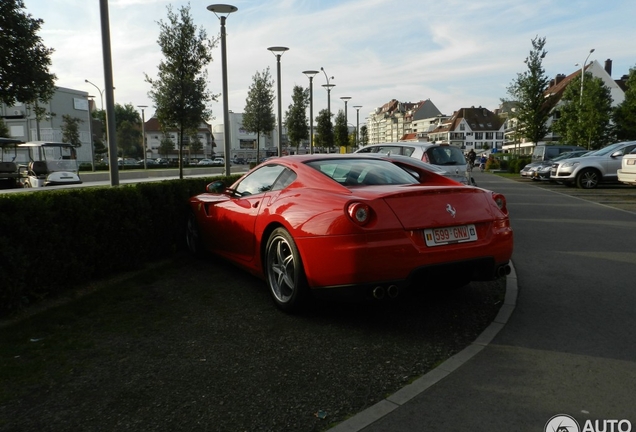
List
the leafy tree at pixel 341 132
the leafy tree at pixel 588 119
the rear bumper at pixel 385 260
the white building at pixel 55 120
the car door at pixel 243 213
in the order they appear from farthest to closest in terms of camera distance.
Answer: the white building at pixel 55 120 → the leafy tree at pixel 341 132 → the leafy tree at pixel 588 119 → the car door at pixel 243 213 → the rear bumper at pixel 385 260

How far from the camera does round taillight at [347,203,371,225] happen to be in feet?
12.9

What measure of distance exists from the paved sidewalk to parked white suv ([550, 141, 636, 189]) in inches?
589

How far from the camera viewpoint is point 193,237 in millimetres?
7172

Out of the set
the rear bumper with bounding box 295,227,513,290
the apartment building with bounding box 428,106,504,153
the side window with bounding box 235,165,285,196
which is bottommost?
the rear bumper with bounding box 295,227,513,290

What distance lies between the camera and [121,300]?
17.1ft

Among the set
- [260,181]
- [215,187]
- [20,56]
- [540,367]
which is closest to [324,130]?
[20,56]

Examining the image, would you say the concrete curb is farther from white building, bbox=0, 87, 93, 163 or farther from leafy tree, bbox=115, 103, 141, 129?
leafy tree, bbox=115, 103, 141, 129

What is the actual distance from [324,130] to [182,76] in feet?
113

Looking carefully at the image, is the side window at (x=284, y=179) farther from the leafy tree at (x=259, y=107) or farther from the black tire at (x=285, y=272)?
the leafy tree at (x=259, y=107)

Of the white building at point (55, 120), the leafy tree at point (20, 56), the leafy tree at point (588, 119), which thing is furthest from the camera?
the white building at point (55, 120)

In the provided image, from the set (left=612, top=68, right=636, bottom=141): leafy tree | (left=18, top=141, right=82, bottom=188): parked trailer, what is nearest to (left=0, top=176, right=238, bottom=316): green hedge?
(left=18, top=141, right=82, bottom=188): parked trailer

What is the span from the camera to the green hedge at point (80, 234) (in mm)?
4684

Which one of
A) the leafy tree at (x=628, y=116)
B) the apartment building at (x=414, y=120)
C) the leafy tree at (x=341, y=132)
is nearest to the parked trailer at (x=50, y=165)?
the leafy tree at (x=341, y=132)

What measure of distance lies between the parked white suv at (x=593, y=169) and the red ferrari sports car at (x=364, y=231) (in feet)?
56.1
